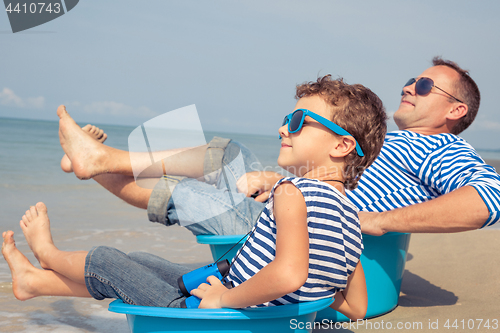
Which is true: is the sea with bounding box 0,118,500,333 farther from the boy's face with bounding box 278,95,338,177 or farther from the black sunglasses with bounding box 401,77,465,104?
the black sunglasses with bounding box 401,77,465,104

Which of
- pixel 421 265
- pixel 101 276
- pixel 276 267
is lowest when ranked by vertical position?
pixel 421 265

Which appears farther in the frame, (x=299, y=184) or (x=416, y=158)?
(x=416, y=158)

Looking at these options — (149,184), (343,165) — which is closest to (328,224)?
(343,165)

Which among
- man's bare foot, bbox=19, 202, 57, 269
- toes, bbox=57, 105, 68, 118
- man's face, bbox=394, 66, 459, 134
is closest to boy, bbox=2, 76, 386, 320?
man's bare foot, bbox=19, 202, 57, 269

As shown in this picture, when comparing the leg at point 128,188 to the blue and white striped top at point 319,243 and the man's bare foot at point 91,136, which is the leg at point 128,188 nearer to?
the man's bare foot at point 91,136

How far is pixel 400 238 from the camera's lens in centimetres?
212

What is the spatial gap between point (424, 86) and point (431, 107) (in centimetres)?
14

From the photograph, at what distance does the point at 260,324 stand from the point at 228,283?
0.60 feet

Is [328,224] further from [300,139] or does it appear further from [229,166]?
[229,166]

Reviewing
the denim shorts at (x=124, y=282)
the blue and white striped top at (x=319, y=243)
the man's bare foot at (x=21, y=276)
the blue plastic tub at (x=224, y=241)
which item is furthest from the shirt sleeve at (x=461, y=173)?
the man's bare foot at (x=21, y=276)

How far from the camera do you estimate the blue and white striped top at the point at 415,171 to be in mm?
1893

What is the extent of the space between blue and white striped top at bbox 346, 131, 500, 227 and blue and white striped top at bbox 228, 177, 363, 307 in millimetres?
827

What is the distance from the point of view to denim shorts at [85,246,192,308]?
1.40 metres

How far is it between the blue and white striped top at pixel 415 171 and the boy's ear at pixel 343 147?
774 mm
